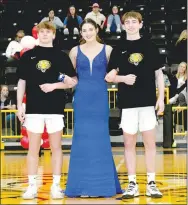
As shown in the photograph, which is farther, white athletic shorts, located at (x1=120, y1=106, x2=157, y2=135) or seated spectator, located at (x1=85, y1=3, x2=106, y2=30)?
seated spectator, located at (x1=85, y1=3, x2=106, y2=30)

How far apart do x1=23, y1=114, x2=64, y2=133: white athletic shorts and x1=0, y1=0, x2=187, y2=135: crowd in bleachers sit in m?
8.91

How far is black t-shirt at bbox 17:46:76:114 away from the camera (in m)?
5.87

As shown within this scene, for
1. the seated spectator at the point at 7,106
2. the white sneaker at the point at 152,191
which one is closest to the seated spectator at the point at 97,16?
the seated spectator at the point at 7,106

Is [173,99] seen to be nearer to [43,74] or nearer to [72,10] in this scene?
[72,10]

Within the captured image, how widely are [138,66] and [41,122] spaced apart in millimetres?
1028

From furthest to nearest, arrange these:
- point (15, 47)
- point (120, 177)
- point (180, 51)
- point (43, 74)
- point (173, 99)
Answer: point (180, 51) < point (15, 47) < point (173, 99) < point (120, 177) < point (43, 74)

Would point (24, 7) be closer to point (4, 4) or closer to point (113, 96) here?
point (4, 4)

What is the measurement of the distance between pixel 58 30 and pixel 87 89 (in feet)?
37.0

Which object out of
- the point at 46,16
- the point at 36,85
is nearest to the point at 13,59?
the point at 46,16

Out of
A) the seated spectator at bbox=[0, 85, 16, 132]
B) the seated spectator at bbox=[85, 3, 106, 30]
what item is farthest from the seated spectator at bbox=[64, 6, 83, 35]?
the seated spectator at bbox=[0, 85, 16, 132]

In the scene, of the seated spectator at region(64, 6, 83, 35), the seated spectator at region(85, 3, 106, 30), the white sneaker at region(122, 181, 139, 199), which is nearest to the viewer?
the white sneaker at region(122, 181, 139, 199)

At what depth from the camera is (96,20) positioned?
16922 millimetres

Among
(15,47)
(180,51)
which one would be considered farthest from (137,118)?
(180,51)

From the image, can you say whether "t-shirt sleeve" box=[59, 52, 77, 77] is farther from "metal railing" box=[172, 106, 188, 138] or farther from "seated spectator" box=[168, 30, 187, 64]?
"seated spectator" box=[168, 30, 187, 64]
